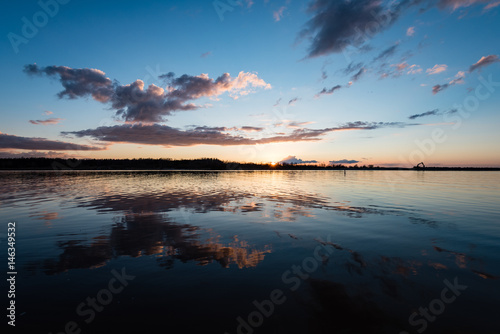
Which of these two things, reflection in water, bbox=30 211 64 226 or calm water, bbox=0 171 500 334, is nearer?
calm water, bbox=0 171 500 334

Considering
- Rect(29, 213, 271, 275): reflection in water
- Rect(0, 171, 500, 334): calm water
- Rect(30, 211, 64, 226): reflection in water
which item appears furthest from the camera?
Rect(30, 211, 64, 226): reflection in water

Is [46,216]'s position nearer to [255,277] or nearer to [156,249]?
[156,249]

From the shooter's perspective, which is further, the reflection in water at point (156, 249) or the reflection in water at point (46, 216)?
the reflection in water at point (46, 216)

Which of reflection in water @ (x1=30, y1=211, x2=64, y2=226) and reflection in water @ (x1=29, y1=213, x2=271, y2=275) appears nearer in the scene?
reflection in water @ (x1=29, y1=213, x2=271, y2=275)

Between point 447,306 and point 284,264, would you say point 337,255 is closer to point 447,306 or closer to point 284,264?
point 284,264

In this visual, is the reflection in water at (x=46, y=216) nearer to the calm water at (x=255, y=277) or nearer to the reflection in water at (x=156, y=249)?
the calm water at (x=255, y=277)

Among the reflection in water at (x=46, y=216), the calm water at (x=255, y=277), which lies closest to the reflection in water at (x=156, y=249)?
the calm water at (x=255, y=277)

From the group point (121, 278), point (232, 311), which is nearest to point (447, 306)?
point (232, 311)

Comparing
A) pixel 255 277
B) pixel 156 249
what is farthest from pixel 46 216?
pixel 255 277

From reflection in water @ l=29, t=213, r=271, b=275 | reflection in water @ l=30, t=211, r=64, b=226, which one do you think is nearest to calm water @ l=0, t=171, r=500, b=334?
reflection in water @ l=29, t=213, r=271, b=275

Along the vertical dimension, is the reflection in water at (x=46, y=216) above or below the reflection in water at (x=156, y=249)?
below

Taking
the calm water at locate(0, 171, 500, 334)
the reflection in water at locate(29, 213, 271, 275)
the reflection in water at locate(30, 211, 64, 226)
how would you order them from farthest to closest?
the reflection in water at locate(30, 211, 64, 226) → the reflection in water at locate(29, 213, 271, 275) → the calm water at locate(0, 171, 500, 334)

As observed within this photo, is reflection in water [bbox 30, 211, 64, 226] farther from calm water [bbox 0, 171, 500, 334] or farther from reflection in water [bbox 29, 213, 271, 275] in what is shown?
reflection in water [bbox 29, 213, 271, 275]

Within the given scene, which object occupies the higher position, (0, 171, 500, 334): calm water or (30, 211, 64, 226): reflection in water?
(0, 171, 500, 334): calm water
